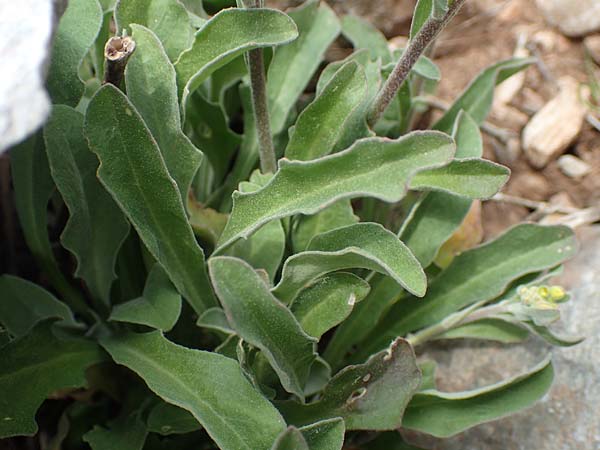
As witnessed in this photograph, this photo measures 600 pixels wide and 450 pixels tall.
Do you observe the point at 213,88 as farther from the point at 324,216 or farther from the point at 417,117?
the point at 417,117

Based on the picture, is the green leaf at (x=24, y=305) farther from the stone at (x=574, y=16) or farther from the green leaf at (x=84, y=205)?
the stone at (x=574, y=16)

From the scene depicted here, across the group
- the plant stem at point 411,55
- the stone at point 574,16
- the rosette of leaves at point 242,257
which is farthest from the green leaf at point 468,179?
the stone at point 574,16

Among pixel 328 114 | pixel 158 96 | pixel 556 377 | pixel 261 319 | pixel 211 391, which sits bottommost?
pixel 556 377

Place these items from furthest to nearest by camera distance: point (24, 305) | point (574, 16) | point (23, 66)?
point (574, 16) < point (24, 305) < point (23, 66)

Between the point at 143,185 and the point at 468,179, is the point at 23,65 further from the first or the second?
the point at 468,179

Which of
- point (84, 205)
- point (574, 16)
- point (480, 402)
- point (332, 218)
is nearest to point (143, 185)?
point (84, 205)
